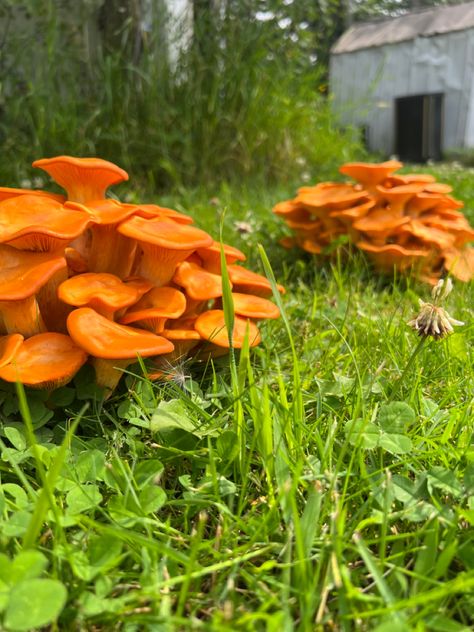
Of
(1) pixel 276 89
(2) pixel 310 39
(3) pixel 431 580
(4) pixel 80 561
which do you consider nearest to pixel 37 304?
(4) pixel 80 561

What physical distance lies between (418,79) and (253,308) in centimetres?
1570

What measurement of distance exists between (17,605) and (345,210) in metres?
2.40

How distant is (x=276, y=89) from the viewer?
5.24 metres

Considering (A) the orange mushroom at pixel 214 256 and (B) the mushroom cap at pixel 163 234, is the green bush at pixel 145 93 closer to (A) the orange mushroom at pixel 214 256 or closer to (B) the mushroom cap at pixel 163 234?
(A) the orange mushroom at pixel 214 256

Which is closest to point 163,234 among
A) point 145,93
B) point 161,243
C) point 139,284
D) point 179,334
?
point 161,243

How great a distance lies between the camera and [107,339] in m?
1.25

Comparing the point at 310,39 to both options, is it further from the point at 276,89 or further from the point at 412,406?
the point at 412,406

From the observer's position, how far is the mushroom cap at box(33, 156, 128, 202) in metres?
1.50

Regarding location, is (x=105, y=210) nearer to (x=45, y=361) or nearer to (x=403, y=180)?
(x=45, y=361)

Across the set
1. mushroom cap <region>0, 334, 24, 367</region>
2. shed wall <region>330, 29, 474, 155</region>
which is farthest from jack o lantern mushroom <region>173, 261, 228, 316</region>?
shed wall <region>330, 29, 474, 155</region>

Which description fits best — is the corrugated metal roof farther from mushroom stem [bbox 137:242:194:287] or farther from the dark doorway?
mushroom stem [bbox 137:242:194:287]

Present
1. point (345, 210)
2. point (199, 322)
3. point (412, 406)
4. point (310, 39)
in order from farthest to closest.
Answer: point (310, 39) < point (345, 210) < point (199, 322) < point (412, 406)

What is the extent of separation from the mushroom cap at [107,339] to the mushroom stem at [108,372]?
0.37 ft

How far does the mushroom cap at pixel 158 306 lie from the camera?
1.40 metres
